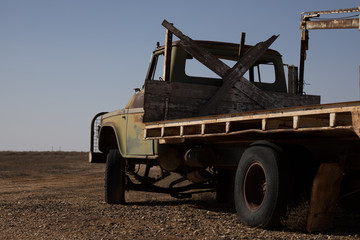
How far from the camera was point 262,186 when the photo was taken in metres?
6.12

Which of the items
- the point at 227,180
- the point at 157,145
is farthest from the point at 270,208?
the point at 227,180

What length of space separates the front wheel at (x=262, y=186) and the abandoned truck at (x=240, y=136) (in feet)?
0.04

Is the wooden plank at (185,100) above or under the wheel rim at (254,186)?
above

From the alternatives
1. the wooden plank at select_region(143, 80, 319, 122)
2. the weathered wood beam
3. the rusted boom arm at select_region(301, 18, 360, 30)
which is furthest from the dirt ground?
the rusted boom arm at select_region(301, 18, 360, 30)

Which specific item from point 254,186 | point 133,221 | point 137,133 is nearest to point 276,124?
point 254,186

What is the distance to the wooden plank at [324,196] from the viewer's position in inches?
212

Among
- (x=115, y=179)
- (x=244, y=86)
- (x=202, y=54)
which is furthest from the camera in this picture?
(x=115, y=179)

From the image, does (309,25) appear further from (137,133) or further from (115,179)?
(115,179)

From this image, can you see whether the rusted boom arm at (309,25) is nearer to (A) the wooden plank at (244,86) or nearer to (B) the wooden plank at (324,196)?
(A) the wooden plank at (244,86)

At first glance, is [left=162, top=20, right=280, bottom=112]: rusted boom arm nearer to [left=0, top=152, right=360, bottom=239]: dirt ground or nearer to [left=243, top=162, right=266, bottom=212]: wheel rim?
[left=0, top=152, right=360, bottom=239]: dirt ground

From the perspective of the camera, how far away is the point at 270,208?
5.51 m

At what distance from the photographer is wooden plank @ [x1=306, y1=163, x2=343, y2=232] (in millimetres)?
5375

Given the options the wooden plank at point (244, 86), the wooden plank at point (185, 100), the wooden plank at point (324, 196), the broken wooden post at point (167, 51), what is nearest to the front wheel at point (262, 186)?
the wooden plank at point (324, 196)

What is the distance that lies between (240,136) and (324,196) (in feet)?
4.13
